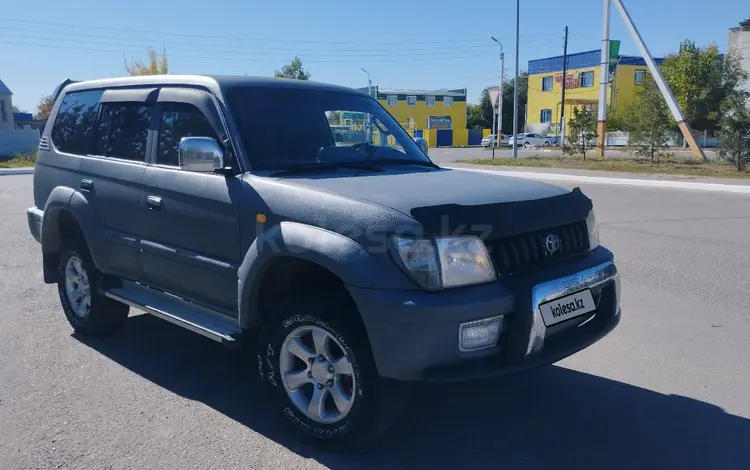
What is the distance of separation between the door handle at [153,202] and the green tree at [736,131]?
22977 mm

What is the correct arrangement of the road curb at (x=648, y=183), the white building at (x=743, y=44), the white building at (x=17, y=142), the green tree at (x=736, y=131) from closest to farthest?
the road curb at (x=648, y=183), the green tree at (x=736, y=131), the white building at (x=17, y=142), the white building at (x=743, y=44)

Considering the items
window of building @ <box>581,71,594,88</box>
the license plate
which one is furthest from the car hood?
window of building @ <box>581,71,594,88</box>

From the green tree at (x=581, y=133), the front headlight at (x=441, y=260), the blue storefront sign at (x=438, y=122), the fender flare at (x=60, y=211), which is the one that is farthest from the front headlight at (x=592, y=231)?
the blue storefront sign at (x=438, y=122)

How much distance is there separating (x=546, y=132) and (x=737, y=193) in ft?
180

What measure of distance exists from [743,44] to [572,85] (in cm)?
2247

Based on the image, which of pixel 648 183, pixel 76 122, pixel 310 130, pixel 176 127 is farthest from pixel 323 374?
pixel 648 183

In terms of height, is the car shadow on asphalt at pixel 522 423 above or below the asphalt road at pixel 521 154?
above

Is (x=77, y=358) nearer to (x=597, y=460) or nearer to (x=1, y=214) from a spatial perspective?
(x=597, y=460)

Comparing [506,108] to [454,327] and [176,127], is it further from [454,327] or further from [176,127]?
[454,327]

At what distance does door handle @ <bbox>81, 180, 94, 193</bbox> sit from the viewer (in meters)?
5.06

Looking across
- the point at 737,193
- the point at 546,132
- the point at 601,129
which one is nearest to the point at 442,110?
the point at 546,132

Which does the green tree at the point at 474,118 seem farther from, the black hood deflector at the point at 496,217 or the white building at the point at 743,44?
the black hood deflector at the point at 496,217

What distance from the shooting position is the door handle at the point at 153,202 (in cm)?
438

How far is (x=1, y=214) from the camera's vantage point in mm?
13797
